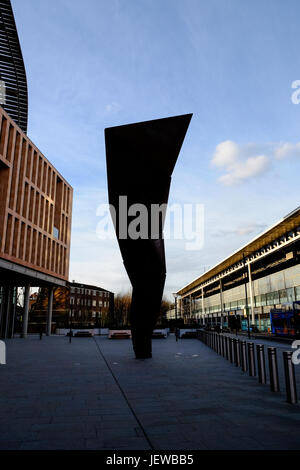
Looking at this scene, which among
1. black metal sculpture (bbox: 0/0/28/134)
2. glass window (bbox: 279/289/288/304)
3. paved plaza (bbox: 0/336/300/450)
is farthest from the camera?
glass window (bbox: 279/289/288/304)

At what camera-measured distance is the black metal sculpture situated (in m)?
37.5

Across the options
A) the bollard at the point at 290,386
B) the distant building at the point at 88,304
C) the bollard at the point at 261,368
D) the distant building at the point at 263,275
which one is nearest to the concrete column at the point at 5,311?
the distant building at the point at 263,275

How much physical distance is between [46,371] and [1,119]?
22.9 meters

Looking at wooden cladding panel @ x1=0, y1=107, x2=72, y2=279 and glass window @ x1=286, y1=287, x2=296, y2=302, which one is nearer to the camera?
wooden cladding panel @ x1=0, y1=107, x2=72, y2=279

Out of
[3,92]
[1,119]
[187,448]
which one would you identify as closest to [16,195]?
[1,119]

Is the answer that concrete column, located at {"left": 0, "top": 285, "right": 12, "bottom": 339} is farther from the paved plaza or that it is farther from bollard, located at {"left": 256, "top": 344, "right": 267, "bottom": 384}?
bollard, located at {"left": 256, "top": 344, "right": 267, "bottom": 384}

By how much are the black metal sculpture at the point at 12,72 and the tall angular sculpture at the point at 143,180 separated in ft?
120

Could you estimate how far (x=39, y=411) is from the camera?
214 inches

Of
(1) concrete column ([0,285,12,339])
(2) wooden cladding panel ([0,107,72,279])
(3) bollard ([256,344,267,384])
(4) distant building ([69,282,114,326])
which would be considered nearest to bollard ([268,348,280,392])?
(3) bollard ([256,344,267,384])

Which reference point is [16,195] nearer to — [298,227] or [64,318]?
[298,227]

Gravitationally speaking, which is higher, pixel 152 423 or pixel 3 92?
pixel 3 92

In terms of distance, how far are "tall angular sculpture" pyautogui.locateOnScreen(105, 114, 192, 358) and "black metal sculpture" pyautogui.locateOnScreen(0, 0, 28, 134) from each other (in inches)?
1444

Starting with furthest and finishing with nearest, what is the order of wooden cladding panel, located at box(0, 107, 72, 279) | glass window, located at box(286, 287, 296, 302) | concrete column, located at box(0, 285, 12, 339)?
glass window, located at box(286, 287, 296, 302)
concrete column, located at box(0, 285, 12, 339)
wooden cladding panel, located at box(0, 107, 72, 279)

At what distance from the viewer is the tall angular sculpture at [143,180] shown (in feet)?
34.1
